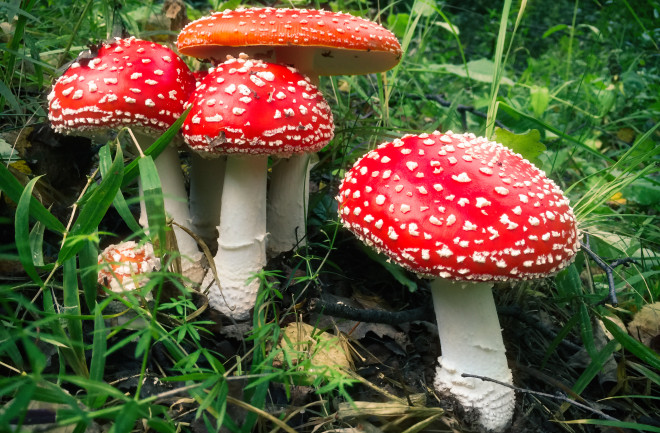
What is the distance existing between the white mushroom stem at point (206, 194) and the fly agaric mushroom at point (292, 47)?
0.34 metres

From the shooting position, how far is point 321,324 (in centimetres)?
234

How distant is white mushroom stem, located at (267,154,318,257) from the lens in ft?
9.36

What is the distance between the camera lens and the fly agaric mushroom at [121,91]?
2.04 m

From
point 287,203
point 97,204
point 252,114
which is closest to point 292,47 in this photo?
point 252,114

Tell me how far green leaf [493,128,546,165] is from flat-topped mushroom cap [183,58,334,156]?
3.81ft

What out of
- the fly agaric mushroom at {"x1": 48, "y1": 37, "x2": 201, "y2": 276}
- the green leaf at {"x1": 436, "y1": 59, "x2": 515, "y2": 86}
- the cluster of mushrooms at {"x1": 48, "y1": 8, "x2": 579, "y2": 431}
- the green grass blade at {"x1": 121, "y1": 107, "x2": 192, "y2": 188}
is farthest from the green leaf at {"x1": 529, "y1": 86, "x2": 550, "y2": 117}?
the green grass blade at {"x1": 121, "y1": 107, "x2": 192, "y2": 188}

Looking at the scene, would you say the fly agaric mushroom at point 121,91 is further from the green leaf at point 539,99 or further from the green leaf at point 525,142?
the green leaf at point 539,99

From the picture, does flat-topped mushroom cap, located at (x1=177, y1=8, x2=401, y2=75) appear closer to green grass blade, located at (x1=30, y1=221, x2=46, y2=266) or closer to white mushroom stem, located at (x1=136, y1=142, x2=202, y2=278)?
white mushroom stem, located at (x1=136, y1=142, x2=202, y2=278)

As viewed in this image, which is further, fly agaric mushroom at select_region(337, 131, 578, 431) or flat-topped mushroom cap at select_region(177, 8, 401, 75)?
flat-topped mushroom cap at select_region(177, 8, 401, 75)

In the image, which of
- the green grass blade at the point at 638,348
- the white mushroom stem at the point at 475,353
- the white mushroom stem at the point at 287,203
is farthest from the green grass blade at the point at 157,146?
the green grass blade at the point at 638,348

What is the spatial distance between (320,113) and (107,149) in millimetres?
969

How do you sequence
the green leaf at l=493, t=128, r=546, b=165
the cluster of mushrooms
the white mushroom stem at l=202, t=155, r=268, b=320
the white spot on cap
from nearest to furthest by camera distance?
1. the cluster of mushrooms
2. the white spot on cap
3. the white mushroom stem at l=202, t=155, r=268, b=320
4. the green leaf at l=493, t=128, r=546, b=165

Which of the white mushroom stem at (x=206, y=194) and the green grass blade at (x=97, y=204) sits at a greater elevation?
the green grass blade at (x=97, y=204)

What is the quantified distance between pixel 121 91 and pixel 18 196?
0.63 metres
